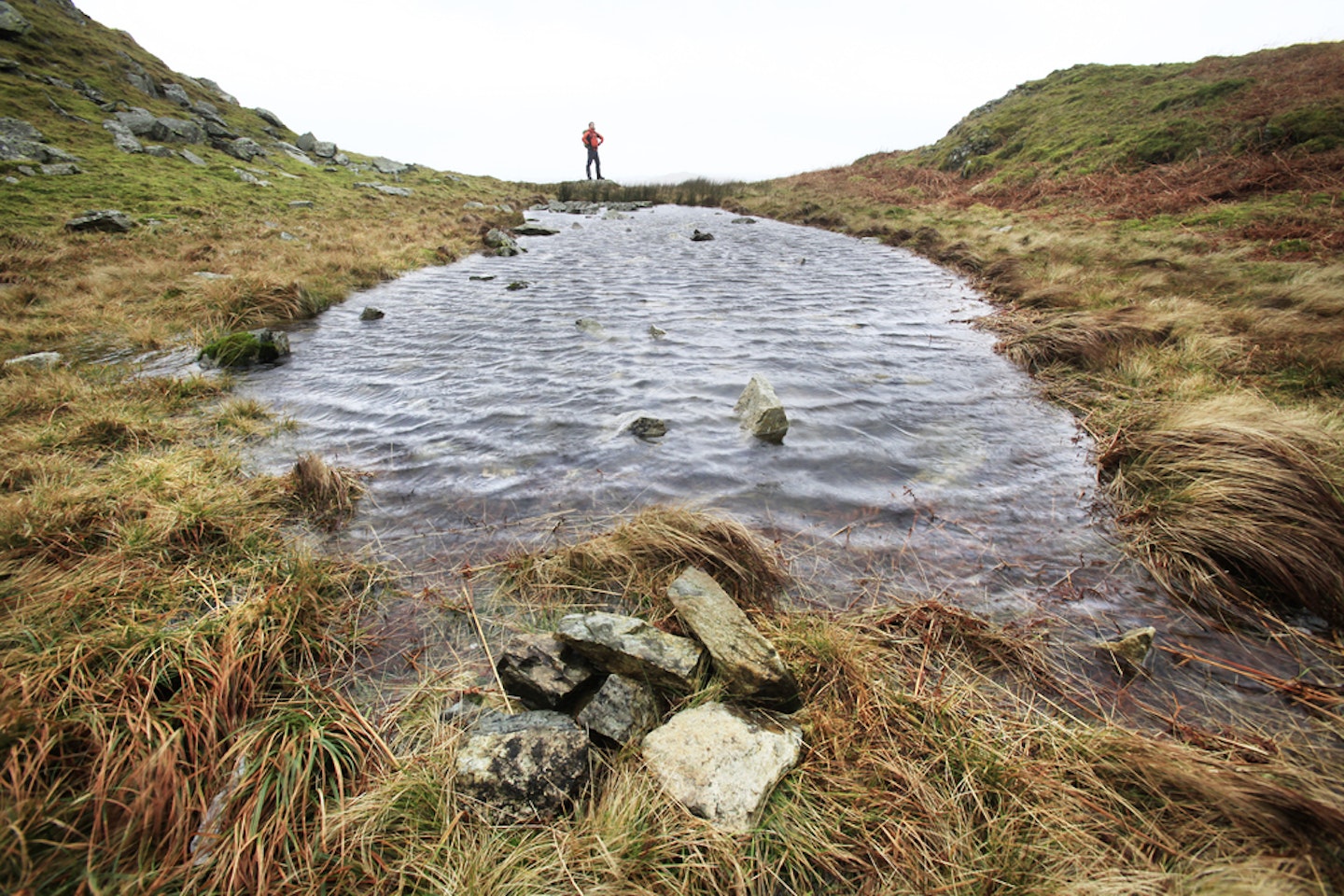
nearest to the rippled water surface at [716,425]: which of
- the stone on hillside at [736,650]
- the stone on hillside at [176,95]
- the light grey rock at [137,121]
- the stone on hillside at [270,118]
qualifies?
the stone on hillside at [736,650]

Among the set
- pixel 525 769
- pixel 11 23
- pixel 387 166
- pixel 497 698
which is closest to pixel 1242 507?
pixel 525 769

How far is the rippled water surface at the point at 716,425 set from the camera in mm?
4160

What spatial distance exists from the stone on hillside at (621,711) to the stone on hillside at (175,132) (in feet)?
129

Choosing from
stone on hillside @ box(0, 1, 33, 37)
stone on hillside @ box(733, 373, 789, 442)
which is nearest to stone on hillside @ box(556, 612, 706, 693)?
stone on hillside @ box(733, 373, 789, 442)

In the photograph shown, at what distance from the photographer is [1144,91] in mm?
25344

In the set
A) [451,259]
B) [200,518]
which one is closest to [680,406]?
[200,518]

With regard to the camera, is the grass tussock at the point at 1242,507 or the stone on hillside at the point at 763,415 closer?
the grass tussock at the point at 1242,507

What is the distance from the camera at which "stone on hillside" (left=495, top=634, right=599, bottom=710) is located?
8.62ft

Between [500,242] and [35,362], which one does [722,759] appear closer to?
[35,362]

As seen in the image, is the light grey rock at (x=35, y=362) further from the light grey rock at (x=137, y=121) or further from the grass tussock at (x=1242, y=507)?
the light grey rock at (x=137, y=121)

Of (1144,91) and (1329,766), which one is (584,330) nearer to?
(1329,766)

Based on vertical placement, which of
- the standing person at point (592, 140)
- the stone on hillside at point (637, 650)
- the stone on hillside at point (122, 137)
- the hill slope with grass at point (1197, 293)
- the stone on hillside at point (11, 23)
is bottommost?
the stone on hillside at point (637, 650)

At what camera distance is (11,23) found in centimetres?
2939

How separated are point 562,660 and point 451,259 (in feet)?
58.4
